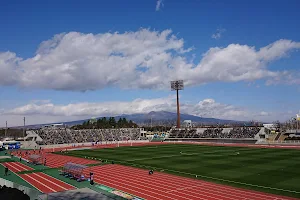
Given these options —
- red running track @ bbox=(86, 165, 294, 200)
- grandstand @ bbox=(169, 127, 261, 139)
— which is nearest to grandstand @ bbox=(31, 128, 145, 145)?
grandstand @ bbox=(169, 127, 261, 139)

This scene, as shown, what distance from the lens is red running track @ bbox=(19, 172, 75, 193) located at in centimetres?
2161

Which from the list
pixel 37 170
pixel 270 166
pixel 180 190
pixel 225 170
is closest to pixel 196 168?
pixel 225 170

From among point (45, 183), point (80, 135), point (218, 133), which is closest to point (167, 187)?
point (45, 183)

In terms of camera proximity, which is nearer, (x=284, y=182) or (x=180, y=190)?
(x=180, y=190)

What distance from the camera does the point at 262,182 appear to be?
75.2ft

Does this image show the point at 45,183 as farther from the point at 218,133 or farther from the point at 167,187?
the point at 218,133

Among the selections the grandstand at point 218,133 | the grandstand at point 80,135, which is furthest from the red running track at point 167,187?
the grandstand at point 218,133

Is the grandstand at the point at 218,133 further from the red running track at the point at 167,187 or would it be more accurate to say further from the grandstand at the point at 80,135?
the red running track at the point at 167,187

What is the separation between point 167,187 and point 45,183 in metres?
10.5

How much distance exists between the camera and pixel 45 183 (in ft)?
78.1

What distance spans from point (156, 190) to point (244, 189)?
6.59 m

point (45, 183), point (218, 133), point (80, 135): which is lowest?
point (45, 183)

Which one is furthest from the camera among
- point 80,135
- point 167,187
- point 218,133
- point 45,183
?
point 218,133

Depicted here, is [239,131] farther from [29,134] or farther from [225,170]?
[29,134]
